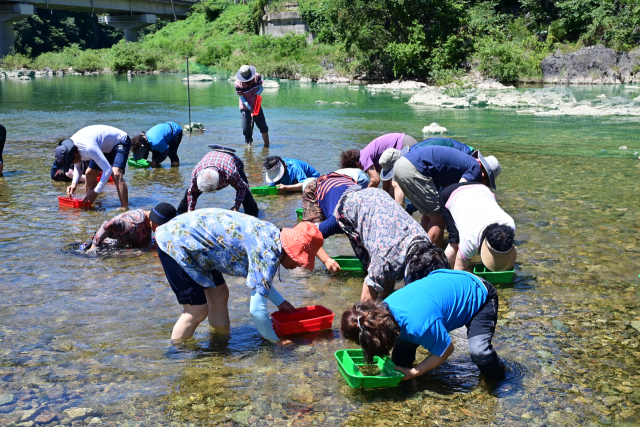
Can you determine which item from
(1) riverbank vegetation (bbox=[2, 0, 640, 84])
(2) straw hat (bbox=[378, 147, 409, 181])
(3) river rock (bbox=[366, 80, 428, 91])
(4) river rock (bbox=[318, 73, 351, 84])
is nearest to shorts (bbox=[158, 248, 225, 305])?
(2) straw hat (bbox=[378, 147, 409, 181])

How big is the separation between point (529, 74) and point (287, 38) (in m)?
23.3

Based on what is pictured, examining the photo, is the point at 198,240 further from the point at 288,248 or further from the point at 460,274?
the point at 460,274

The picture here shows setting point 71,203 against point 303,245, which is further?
point 71,203

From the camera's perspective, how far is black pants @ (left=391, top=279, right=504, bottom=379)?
3721mm

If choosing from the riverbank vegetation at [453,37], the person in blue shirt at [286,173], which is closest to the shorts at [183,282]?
the person in blue shirt at [286,173]

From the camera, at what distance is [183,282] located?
13.8 feet

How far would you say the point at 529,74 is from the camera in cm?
3453

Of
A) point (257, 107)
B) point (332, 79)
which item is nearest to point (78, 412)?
point (257, 107)

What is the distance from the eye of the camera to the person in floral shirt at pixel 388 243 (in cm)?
415

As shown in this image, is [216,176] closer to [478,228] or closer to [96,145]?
[96,145]

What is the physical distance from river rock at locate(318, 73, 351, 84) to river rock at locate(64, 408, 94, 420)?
38268 mm

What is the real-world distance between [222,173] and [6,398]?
3704 millimetres

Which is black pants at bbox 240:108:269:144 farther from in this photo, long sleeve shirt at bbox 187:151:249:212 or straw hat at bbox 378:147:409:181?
straw hat at bbox 378:147:409:181

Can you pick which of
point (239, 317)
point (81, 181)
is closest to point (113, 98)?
point (81, 181)
